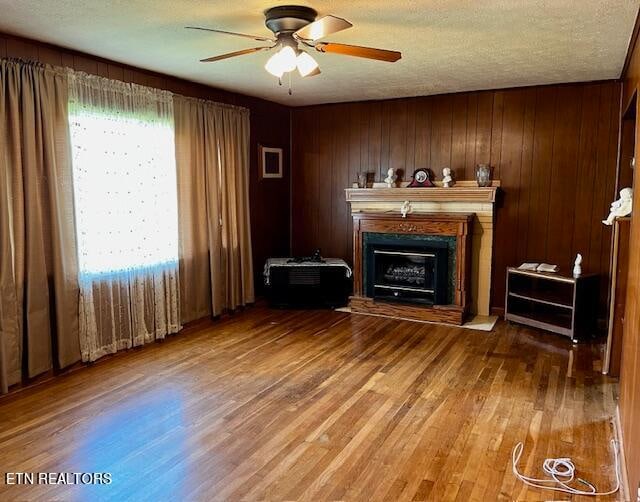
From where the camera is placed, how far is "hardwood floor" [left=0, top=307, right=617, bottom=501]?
7.77 feet

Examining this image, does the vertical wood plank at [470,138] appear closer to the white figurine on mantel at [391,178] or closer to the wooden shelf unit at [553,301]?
the white figurine on mantel at [391,178]

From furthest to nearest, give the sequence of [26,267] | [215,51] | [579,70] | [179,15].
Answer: [579,70] → [215,51] → [26,267] → [179,15]

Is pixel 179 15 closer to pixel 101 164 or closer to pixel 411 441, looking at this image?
pixel 101 164

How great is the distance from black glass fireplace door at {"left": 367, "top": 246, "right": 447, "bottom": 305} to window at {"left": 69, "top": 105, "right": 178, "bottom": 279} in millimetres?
2159

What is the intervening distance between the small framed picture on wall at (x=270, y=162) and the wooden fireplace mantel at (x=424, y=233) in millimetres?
1204

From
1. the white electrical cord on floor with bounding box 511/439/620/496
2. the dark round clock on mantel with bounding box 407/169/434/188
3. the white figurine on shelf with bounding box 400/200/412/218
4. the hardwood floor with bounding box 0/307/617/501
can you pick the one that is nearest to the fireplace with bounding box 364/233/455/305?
the white figurine on shelf with bounding box 400/200/412/218

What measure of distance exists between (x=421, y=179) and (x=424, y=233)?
2.18ft

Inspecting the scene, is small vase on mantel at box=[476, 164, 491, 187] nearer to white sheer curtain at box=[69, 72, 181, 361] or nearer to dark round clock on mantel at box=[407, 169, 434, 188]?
dark round clock on mantel at box=[407, 169, 434, 188]

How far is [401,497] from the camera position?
7.39 feet

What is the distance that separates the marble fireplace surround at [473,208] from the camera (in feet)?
16.9

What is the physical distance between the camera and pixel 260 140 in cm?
578

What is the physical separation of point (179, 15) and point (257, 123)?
285cm

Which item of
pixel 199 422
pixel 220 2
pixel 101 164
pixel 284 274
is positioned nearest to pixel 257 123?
pixel 284 274

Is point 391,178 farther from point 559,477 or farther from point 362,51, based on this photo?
point 559,477
